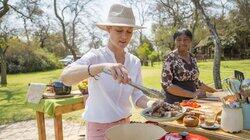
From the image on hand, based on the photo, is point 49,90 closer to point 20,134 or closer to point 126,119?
point 20,134

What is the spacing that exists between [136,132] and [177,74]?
1.91m

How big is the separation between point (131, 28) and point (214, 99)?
1.61 metres

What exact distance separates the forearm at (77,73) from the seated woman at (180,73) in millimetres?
1674

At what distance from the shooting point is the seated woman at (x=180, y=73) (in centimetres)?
330

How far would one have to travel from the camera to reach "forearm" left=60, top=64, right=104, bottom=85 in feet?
5.50

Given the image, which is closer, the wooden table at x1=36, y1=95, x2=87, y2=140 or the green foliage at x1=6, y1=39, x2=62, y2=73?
the wooden table at x1=36, y1=95, x2=87, y2=140

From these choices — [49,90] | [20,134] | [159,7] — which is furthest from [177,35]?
[159,7]

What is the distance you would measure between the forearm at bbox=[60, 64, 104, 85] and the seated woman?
5.49 feet

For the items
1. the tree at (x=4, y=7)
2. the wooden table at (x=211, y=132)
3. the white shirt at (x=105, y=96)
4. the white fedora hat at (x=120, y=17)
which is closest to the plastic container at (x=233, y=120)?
the wooden table at (x=211, y=132)

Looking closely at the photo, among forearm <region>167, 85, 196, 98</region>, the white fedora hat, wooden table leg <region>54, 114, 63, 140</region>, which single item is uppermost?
the white fedora hat

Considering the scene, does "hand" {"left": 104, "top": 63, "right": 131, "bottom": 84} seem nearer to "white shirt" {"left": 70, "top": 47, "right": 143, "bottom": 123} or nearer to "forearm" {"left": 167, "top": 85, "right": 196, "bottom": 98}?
"white shirt" {"left": 70, "top": 47, "right": 143, "bottom": 123}

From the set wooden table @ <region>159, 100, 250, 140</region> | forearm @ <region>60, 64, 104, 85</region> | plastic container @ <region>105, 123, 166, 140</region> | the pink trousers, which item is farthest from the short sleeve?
plastic container @ <region>105, 123, 166, 140</region>

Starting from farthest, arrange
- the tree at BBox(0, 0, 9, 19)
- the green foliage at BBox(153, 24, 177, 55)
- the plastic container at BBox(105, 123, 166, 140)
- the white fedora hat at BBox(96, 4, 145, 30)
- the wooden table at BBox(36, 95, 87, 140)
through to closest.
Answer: the green foliage at BBox(153, 24, 177, 55) < the tree at BBox(0, 0, 9, 19) < the wooden table at BBox(36, 95, 87, 140) < the white fedora hat at BBox(96, 4, 145, 30) < the plastic container at BBox(105, 123, 166, 140)

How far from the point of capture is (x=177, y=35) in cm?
344
